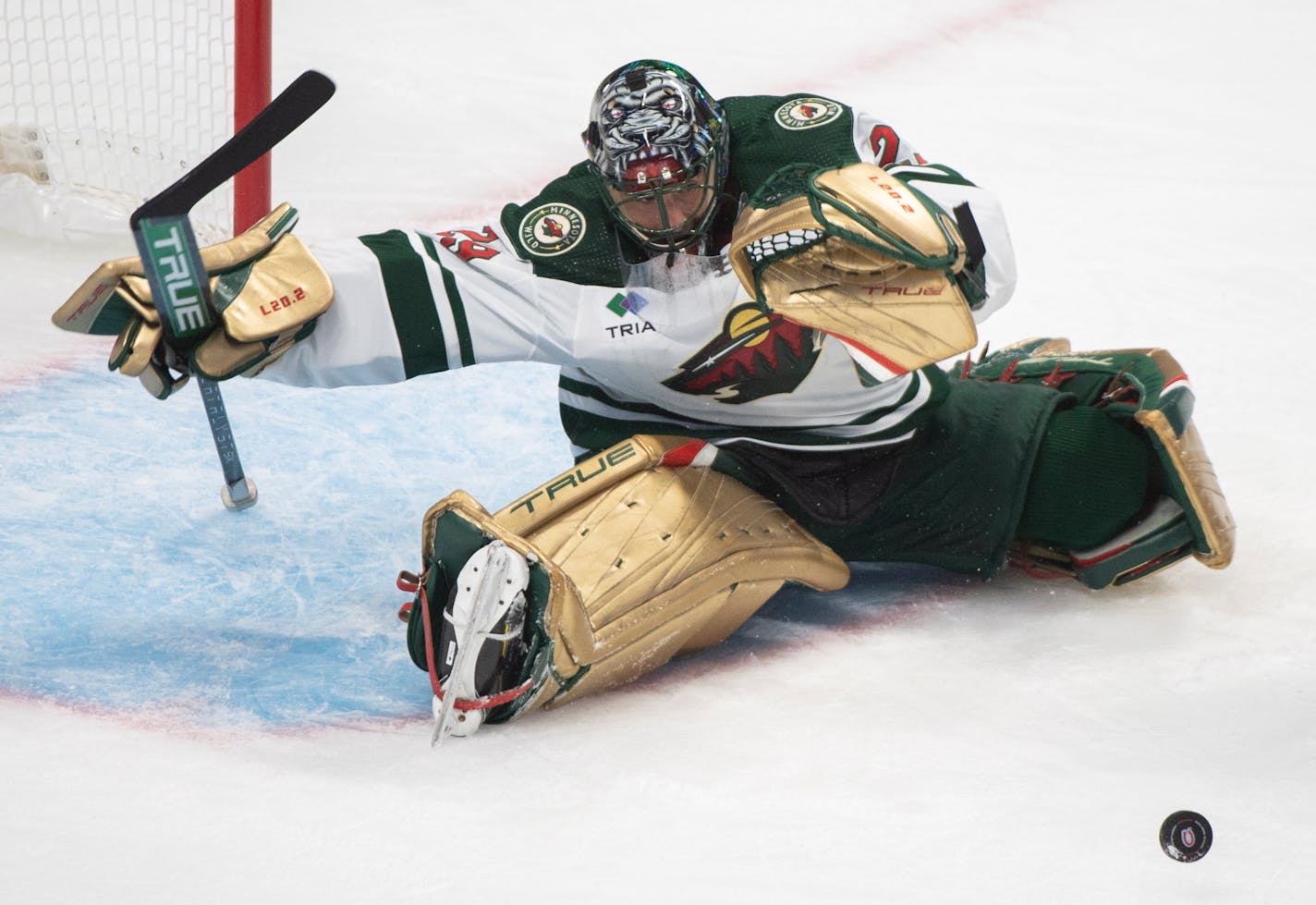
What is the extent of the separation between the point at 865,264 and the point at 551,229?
1.73 ft

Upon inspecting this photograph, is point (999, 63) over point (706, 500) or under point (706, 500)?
under

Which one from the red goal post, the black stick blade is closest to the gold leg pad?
the black stick blade

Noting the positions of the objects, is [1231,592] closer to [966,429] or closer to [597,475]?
[966,429]

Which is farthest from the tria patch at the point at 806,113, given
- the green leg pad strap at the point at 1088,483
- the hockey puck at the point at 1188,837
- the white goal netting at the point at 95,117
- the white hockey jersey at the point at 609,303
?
the white goal netting at the point at 95,117

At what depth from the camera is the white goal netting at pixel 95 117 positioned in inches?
145

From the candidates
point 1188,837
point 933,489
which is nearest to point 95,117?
point 933,489

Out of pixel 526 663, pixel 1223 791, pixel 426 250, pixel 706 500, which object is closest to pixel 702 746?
pixel 526 663

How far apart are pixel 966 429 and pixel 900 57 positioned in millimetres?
2677

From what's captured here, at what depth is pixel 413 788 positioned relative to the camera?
1904mm

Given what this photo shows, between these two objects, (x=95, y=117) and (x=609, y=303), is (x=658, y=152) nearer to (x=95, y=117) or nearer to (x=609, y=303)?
(x=609, y=303)

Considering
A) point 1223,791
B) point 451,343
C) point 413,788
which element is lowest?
point 413,788

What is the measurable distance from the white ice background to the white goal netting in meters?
0.14

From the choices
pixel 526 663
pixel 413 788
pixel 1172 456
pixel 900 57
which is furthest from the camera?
pixel 900 57

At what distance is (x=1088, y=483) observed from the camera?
7.85 feet
